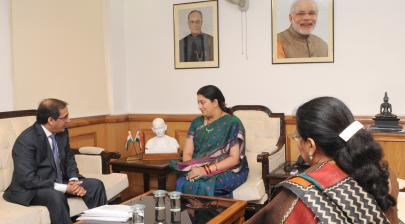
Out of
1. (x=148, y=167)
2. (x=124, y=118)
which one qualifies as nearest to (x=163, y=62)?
(x=124, y=118)

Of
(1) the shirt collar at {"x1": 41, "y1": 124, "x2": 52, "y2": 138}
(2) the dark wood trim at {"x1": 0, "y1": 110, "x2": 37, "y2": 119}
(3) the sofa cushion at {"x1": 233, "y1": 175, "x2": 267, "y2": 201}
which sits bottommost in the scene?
(3) the sofa cushion at {"x1": 233, "y1": 175, "x2": 267, "y2": 201}

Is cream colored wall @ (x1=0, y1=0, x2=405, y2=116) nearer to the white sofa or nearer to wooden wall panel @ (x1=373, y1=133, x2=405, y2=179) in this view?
the white sofa

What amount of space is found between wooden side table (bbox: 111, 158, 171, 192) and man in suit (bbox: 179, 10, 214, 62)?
47.4 inches

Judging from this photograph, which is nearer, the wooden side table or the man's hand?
the man's hand

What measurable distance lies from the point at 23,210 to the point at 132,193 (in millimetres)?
2163

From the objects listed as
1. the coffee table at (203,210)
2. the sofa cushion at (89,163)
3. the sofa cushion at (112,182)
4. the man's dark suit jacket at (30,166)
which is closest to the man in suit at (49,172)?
the man's dark suit jacket at (30,166)

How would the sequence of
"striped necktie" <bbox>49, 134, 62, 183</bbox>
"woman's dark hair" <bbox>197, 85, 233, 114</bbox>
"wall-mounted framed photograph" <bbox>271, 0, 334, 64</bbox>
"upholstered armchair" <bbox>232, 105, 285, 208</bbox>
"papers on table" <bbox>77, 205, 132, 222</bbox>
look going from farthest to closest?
"wall-mounted framed photograph" <bbox>271, 0, 334, 64</bbox> < "upholstered armchair" <bbox>232, 105, 285, 208</bbox> < "woman's dark hair" <bbox>197, 85, 233, 114</bbox> < "striped necktie" <bbox>49, 134, 62, 183</bbox> < "papers on table" <bbox>77, 205, 132, 222</bbox>

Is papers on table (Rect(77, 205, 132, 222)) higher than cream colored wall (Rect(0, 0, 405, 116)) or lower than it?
lower

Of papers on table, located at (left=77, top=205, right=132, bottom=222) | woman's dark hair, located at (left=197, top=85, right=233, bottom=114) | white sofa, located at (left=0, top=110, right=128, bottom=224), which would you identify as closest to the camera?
papers on table, located at (left=77, top=205, right=132, bottom=222)

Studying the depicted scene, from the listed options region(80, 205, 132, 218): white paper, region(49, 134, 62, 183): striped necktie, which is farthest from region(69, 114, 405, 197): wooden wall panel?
region(80, 205, 132, 218): white paper

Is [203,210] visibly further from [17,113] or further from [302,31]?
[302,31]

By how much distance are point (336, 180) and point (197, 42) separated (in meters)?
3.29

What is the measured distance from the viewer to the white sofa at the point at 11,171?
2.64 metres

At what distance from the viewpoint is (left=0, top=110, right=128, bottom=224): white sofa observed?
2.64 metres
